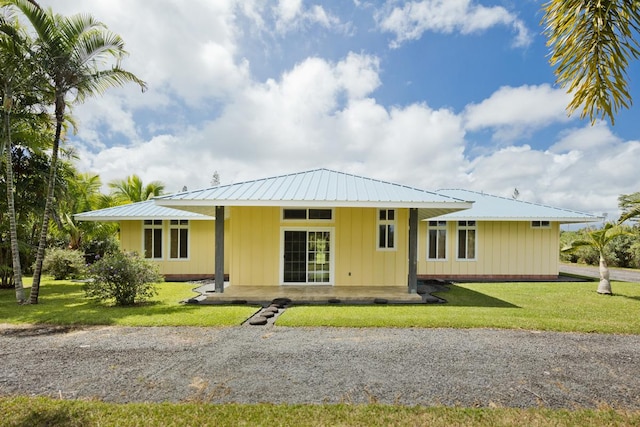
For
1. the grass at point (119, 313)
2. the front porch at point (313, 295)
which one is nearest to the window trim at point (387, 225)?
the front porch at point (313, 295)

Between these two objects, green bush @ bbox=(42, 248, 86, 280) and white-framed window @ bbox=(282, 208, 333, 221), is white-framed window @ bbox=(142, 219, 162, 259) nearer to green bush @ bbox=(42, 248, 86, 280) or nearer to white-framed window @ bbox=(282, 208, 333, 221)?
green bush @ bbox=(42, 248, 86, 280)

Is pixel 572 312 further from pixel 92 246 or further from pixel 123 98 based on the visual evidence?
pixel 92 246

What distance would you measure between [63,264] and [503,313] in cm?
1531

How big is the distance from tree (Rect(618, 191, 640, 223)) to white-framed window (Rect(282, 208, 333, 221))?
8237mm

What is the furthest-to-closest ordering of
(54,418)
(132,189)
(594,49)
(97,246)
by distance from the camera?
1. (132,189)
2. (97,246)
3. (594,49)
4. (54,418)

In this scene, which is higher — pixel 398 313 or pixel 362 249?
pixel 362 249

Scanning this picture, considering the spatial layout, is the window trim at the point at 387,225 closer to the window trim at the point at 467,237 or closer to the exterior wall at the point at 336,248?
the exterior wall at the point at 336,248

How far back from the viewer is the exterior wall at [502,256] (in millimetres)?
13422

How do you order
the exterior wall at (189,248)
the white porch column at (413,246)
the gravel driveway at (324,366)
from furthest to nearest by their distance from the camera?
the exterior wall at (189,248) < the white porch column at (413,246) < the gravel driveway at (324,366)

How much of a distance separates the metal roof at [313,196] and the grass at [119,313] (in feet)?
8.27

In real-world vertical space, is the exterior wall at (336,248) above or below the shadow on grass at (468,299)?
above

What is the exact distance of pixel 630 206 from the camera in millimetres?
9336

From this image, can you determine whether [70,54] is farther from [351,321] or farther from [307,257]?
[351,321]

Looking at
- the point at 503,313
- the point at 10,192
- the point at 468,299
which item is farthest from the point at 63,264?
the point at 503,313
